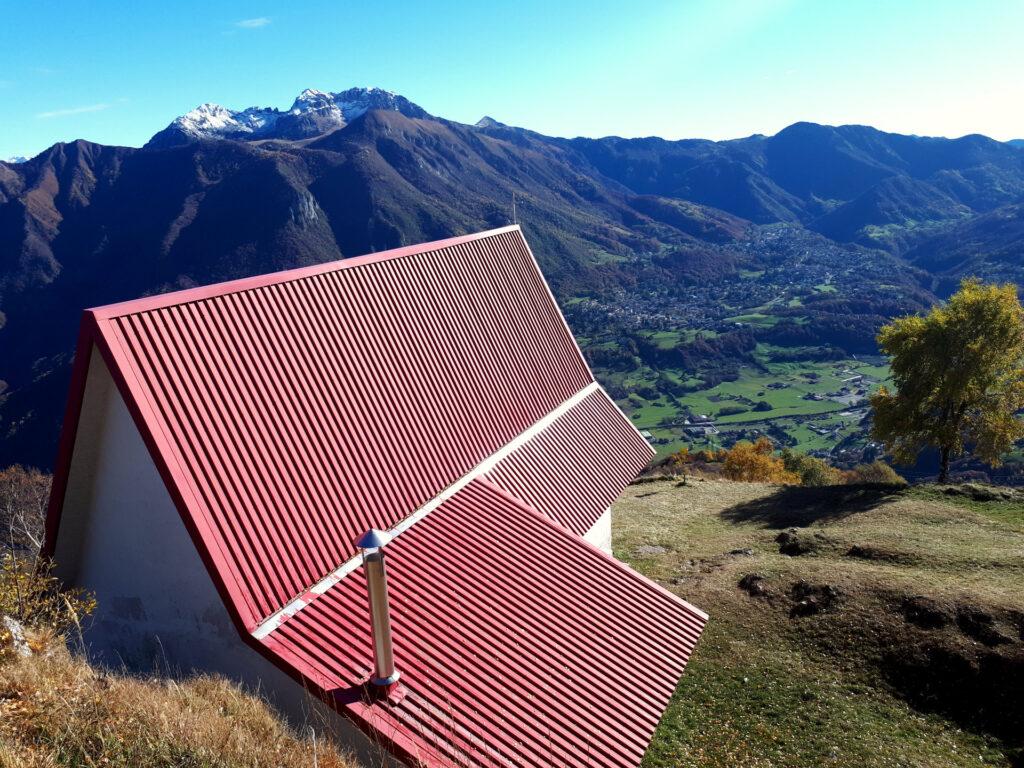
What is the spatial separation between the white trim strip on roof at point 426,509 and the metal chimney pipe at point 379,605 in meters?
1.75

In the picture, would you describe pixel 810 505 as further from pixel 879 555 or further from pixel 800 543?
pixel 879 555

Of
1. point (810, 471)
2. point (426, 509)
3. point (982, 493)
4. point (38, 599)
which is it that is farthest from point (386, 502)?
point (810, 471)

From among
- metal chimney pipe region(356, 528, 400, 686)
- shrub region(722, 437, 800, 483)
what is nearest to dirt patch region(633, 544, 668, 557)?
metal chimney pipe region(356, 528, 400, 686)

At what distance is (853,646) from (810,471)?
36774mm

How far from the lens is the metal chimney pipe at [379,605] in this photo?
7.75m

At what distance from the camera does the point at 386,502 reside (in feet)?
39.2

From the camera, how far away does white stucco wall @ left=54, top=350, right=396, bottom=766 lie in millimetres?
9141

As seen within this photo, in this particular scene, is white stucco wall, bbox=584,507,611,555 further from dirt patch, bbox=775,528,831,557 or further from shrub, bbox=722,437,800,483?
shrub, bbox=722,437,800,483

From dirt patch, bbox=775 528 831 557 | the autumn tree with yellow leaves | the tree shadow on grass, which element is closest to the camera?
dirt patch, bbox=775 528 831 557

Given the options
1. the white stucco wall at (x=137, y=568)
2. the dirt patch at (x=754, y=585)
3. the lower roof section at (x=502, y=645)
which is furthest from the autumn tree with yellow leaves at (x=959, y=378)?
the white stucco wall at (x=137, y=568)

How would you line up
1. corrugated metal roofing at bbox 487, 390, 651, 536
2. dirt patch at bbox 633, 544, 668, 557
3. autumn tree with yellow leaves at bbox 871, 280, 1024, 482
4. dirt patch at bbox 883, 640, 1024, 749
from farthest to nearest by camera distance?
1. autumn tree with yellow leaves at bbox 871, 280, 1024, 482
2. dirt patch at bbox 633, 544, 668, 557
3. corrugated metal roofing at bbox 487, 390, 651, 536
4. dirt patch at bbox 883, 640, 1024, 749

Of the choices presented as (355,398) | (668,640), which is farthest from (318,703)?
(668,640)

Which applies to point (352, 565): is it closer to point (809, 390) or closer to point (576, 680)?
point (576, 680)

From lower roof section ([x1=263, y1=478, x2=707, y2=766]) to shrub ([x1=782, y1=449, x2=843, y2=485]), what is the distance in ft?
134
